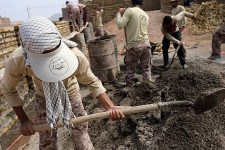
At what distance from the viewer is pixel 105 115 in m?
2.78

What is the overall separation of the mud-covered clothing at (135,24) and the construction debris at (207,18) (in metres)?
8.39

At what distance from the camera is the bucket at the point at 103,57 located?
698 cm

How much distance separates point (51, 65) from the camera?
2.41 metres

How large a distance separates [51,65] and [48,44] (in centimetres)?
17

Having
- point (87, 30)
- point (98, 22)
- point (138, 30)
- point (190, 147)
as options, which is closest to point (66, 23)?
point (87, 30)

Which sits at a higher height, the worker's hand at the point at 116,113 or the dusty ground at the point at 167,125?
the worker's hand at the point at 116,113

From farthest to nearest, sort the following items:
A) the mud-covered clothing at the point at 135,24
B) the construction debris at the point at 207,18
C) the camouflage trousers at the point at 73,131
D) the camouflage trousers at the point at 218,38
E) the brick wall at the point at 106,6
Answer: the brick wall at the point at 106,6
the construction debris at the point at 207,18
the camouflage trousers at the point at 218,38
the mud-covered clothing at the point at 135,24
the camouflage trousers at the point at 73,131

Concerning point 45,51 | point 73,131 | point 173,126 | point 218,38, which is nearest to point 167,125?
point 173,126

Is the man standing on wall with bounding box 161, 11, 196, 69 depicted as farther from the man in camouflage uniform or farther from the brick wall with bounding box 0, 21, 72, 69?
the brick wall with bounding box 0, 21, 72, 69

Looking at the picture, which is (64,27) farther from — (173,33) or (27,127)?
(27,127)

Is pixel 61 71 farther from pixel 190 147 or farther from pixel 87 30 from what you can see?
pixel 87 30

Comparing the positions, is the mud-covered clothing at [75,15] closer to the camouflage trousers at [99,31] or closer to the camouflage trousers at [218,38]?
the camouflage trousers at [99,31]

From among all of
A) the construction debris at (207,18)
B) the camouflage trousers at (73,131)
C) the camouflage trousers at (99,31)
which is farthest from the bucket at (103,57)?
the camouflage trousers at (99,31)

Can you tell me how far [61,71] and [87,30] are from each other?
11.1m
